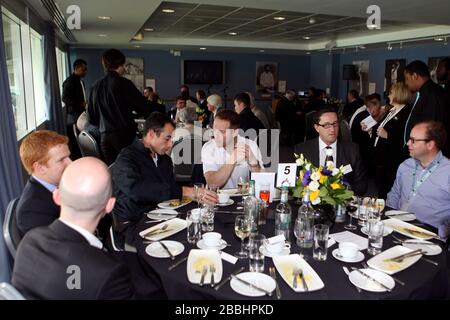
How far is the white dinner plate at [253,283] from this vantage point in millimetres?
1492

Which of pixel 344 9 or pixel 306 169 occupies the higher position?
pixel 344 9

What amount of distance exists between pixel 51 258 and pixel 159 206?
125cm

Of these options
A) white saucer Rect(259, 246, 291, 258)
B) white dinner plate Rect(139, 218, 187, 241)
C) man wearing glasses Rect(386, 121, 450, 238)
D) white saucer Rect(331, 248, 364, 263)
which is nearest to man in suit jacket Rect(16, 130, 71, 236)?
white dinner plate Rect(139, 218, 187, 241)

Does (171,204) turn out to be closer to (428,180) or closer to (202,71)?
(428,180)

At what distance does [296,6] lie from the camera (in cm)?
497

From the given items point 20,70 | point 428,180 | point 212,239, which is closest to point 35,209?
point 212,239

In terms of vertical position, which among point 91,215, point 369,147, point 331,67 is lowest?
point 369,147

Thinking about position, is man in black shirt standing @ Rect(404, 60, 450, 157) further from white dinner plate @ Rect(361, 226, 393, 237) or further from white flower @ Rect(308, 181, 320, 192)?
white flower @ Rect(308, 181, 320, 192)

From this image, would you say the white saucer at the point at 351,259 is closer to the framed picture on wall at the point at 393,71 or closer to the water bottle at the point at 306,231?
the water bottle at the point at 306,231

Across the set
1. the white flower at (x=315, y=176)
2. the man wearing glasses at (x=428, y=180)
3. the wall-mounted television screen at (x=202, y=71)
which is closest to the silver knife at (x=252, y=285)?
the white flower at (x=315, y=176)

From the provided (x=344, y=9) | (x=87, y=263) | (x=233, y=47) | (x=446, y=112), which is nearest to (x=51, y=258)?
(x=87, y=263)

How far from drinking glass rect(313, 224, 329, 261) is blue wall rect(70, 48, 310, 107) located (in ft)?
39.1

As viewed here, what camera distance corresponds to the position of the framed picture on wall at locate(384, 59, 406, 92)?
10.0 m

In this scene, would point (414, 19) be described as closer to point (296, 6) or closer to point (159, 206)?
point (296, 6)
